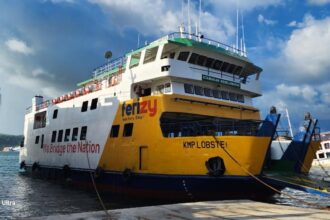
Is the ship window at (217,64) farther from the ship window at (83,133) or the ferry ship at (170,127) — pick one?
the ship window at (83,133)

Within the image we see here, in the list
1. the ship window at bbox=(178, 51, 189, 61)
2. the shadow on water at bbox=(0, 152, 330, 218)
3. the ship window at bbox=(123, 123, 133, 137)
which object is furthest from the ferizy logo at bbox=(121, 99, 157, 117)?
the shadow on water at bbox=(0, 152, 330, 218)

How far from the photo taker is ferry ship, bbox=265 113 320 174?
15.2m

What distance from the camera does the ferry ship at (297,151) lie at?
15234 mm

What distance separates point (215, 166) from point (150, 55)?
6.98 metres

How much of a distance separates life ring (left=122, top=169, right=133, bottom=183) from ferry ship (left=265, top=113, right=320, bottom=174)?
6.33m

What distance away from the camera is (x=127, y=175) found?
14.9 meters

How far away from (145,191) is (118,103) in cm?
441

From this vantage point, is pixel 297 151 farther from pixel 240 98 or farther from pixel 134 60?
pixel 134 60

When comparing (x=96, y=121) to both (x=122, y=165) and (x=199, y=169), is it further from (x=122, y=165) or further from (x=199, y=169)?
(x=199, y=169)

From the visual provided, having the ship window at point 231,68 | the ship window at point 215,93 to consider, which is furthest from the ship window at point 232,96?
the ship window at point 231,68

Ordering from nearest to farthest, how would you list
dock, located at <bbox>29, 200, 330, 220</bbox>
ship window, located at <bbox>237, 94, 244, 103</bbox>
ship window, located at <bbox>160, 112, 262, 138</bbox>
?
dock, located at <bbox>29, 200, 330, 220</bbox> → ship window, located at <bbox>160, 112, 262, 138</bbox> → ship window, located at <bbox>237, 94, 244, 103</bbox>

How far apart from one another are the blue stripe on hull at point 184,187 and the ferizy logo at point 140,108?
2.65m

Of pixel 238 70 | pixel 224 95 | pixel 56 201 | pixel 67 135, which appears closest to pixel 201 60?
pixel 224 95

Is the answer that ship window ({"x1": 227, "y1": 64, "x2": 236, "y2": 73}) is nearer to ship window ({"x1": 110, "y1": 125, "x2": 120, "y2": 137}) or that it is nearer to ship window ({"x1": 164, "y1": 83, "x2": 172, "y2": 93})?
ship window ({"x1": 164, "y1": 83, "x2": 172, "y2": 93})
